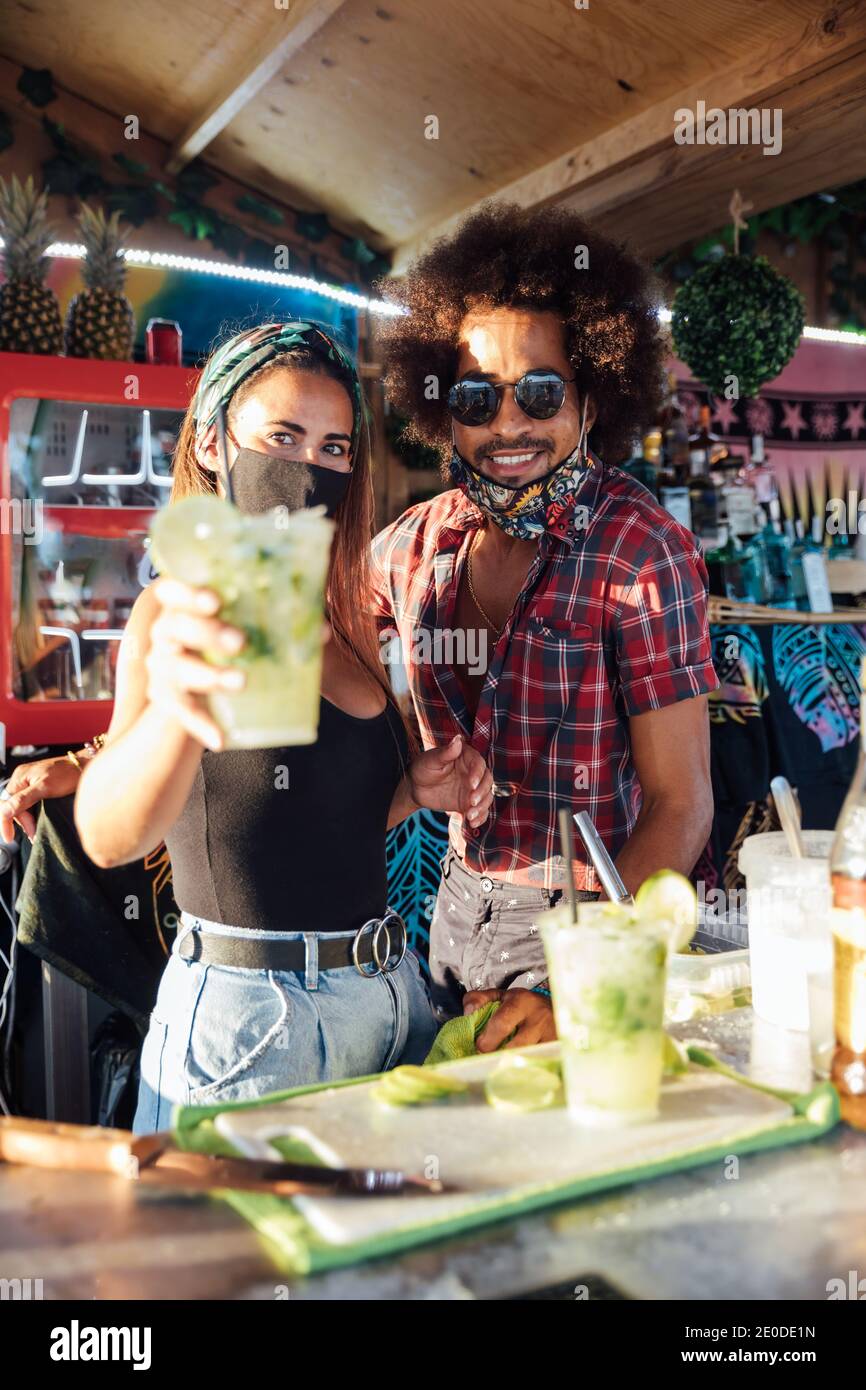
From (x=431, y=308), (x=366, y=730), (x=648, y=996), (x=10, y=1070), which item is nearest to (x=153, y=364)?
(x=431, y=308)

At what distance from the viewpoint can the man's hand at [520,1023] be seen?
4.69ft

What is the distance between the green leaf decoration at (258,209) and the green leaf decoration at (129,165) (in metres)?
0.44

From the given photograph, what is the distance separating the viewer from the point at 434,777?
1.76 metres

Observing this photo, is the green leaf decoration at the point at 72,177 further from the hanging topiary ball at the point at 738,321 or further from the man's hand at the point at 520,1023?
the man's hand at the point at 520,1023

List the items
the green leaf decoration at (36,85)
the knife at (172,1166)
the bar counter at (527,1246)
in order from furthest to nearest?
the green leaf decoration at (36,85), the knife at (172,1166), the bar counter at (527,1246)

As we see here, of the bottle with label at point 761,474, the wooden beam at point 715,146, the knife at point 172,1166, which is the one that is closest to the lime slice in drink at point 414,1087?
the knife at point 172,1166

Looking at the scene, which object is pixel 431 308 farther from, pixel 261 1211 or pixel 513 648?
pixel 261 1211

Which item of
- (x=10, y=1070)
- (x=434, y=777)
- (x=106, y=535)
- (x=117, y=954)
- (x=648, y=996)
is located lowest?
(x=10, y=1070)

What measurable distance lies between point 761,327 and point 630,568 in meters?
1.98

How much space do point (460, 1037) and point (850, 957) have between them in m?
0.51

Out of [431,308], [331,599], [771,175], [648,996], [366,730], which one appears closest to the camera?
[648,996]

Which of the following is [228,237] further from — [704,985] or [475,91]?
[704,985]

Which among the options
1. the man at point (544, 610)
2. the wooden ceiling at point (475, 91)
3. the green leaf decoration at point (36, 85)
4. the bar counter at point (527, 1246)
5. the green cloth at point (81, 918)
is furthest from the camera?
the green leaf decoration at point (36, 85)

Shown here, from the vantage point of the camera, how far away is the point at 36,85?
4.70m
